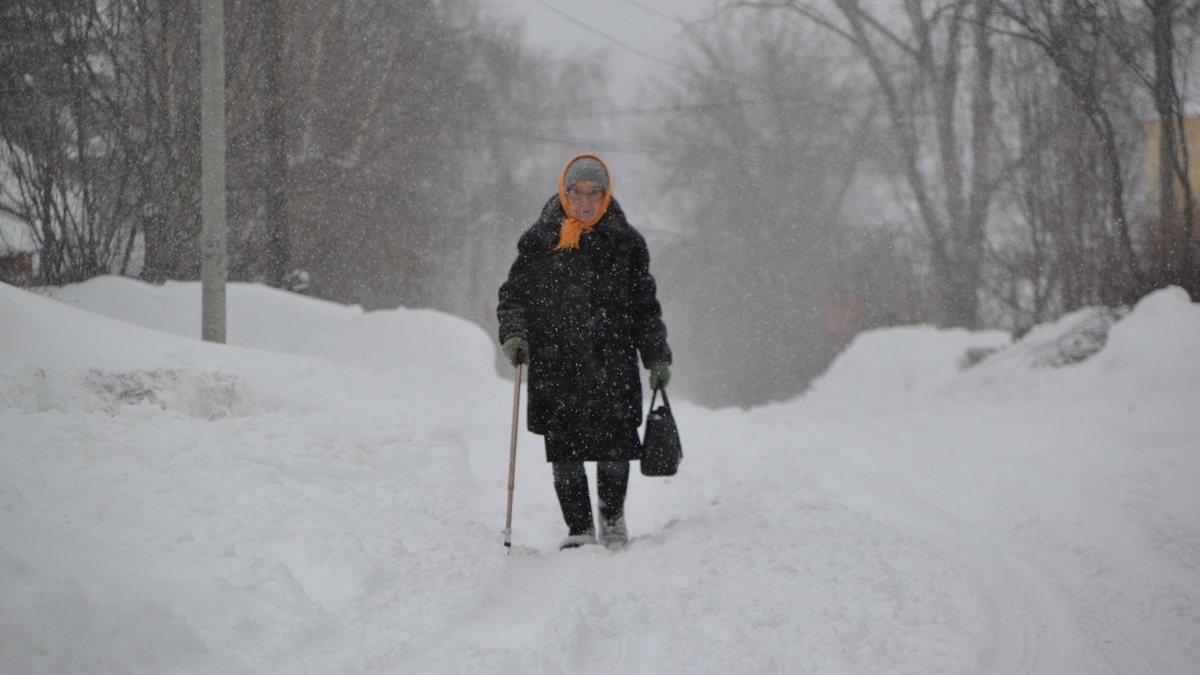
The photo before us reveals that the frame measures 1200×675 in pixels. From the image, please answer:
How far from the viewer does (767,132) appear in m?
26.0

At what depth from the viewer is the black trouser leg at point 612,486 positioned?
420 cm

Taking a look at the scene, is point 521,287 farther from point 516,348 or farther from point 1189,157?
point 1189,157

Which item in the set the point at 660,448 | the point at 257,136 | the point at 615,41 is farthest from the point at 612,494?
the point at 615,41

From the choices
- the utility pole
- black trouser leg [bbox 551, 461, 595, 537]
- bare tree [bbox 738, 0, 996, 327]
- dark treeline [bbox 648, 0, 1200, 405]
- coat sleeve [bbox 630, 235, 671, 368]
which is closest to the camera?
black trouser leg [bbox 551, 461, 595, 537]

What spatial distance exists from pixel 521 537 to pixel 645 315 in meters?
1.26

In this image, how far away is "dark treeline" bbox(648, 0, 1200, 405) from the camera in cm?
949

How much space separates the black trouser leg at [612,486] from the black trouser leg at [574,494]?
8cm

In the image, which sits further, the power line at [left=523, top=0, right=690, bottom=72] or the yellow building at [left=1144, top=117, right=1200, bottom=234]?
the power line at [left=523, top=0, right=690, bottom=72]

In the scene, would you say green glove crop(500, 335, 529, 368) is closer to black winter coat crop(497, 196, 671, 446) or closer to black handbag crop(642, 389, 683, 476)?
black winter coat crop(497, 196, 671, 446)

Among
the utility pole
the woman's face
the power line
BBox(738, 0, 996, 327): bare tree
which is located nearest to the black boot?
the woman's face

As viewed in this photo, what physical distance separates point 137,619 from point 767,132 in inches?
1003

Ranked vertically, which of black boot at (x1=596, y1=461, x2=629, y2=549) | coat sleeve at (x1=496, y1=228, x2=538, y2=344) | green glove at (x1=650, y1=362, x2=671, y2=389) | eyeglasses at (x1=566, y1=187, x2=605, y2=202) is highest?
eyeglasses at (x1=566, y1=187, x2=605, y2=202)

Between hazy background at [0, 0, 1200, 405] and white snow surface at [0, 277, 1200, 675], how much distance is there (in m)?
3.07

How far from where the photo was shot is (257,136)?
11.7 m
